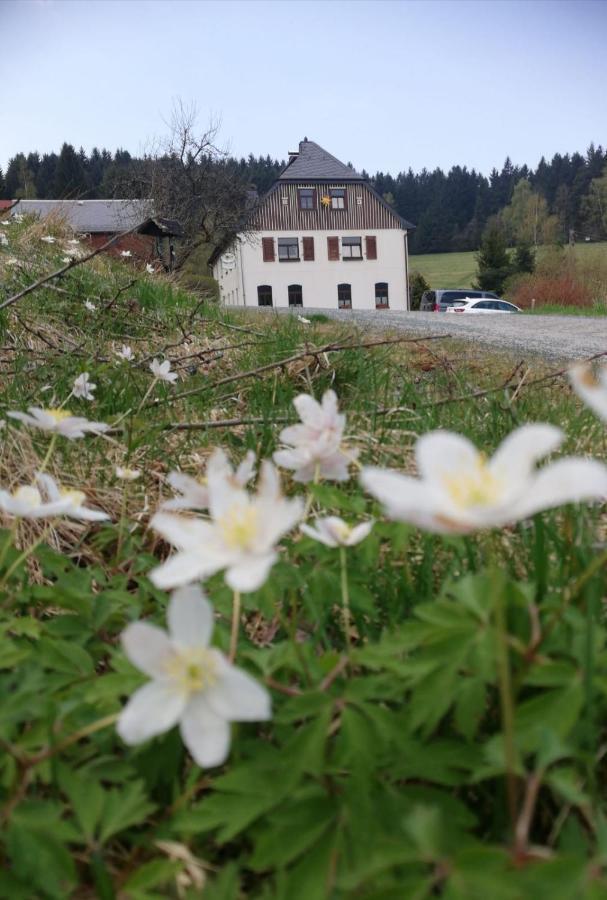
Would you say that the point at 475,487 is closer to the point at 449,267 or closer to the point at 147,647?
the point at 147,647

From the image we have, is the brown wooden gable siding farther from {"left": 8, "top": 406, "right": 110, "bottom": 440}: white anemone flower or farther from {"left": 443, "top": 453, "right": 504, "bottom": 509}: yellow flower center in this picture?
{"left": 443, "top": 453, "right": 504, "bottom": 509}: yellow flower center

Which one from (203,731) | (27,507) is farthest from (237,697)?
(27,507)

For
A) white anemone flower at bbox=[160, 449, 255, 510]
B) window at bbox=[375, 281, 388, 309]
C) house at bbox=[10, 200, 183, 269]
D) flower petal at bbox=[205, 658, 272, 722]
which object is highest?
house at bbox=[10, 200, 183, 269]

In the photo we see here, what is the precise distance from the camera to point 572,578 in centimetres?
110

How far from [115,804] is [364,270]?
48.3 m

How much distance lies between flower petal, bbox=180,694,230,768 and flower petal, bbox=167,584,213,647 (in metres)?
0.05

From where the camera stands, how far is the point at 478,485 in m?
0.64

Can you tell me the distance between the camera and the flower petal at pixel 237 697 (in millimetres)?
629

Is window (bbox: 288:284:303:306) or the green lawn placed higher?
the green lawn

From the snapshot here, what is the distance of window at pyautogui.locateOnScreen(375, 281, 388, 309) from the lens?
153 ft

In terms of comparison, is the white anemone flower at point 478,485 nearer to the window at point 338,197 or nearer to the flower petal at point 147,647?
the flower petal at point 147,647

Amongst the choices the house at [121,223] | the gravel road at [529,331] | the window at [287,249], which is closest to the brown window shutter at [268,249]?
the window at [287,249]

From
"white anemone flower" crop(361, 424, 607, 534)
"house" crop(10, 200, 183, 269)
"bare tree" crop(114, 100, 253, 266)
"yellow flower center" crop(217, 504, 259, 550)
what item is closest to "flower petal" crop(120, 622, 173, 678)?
"yellow flower center" crop(217, 504, 259, 550)

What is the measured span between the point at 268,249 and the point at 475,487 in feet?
156
